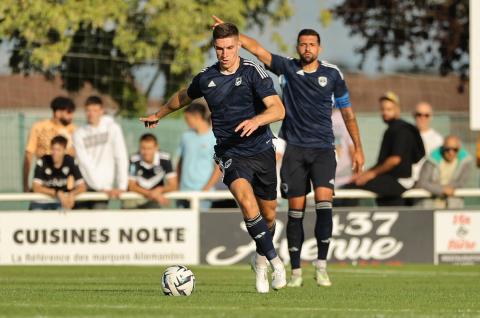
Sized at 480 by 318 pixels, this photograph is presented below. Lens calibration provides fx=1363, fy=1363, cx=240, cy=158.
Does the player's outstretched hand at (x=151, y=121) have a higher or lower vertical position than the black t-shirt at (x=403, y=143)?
higher

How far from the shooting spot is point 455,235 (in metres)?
19.2

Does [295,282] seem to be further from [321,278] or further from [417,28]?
[417,28]

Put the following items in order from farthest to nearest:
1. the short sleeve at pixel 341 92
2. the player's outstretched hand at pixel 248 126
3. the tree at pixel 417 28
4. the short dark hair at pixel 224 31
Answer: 1. the tree at pixel 417 28
2. the short sleeve at pixel 341 92
3. the short dark hair at pixel 224 31
4. the player's outstretched hand at pixel 248 126

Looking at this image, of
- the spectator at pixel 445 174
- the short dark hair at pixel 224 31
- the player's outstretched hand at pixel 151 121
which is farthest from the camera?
the spectator at pixel 445 174

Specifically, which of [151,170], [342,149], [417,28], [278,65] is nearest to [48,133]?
[151,170]

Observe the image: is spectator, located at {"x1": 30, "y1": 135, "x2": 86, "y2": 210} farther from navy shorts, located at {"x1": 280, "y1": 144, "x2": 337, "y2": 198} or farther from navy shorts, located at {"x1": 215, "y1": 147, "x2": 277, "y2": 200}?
navy shorts, located at {"x1": 215, "y1": 147, "x2": 277, "y2": 200}

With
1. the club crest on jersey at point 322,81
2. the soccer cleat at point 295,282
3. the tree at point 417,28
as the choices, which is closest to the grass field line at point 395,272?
the soccer cleat at point 295,282

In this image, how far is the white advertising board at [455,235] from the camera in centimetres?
1920

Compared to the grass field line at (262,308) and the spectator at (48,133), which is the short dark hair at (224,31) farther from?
the spectator at (48,133)

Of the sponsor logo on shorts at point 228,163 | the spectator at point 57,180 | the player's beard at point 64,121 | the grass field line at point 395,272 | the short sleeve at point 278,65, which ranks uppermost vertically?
the short sleeve at point 278,65

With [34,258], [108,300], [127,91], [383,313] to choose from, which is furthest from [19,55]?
[383,313]

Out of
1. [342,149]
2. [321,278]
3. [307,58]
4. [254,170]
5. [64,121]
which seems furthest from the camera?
[342,149]

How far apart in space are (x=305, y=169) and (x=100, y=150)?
5.61 m

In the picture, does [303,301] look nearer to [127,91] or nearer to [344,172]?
[344,172]
